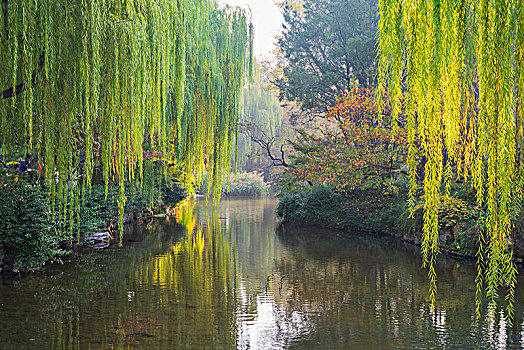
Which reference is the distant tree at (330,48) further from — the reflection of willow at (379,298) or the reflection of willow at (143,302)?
the reflection of willow at (143,302)

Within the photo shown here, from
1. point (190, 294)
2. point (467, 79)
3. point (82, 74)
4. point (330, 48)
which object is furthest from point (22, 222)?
point (330, 48)

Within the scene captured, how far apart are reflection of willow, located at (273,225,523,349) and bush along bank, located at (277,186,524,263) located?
0.93 meters

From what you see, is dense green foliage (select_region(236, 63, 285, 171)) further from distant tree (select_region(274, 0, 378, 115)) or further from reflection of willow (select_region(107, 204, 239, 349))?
reflection of willow (select_region(107, 204, 239, 349))

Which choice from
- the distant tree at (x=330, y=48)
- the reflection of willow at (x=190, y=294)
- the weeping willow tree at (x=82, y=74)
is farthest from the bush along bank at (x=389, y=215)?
the weeping willow tree at (x=82, y=74)

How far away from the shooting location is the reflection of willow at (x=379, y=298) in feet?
19.0

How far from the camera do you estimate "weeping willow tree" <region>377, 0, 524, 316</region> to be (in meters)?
2.16

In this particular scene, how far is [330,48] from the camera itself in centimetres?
2083

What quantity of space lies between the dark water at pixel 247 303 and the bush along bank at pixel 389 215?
0.97m

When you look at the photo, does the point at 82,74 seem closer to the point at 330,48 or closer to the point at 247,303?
the point at 247,303

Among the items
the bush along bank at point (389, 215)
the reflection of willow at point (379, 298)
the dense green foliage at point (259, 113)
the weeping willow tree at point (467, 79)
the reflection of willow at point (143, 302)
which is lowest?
the reflection of willow at point (379, 298)

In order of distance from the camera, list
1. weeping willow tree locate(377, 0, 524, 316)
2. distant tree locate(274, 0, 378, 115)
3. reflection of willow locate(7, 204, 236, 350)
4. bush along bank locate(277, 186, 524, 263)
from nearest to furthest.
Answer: weeping willow tree locate(377, 0, 524, 316) < reflection of willow locate(7, 204, 236, 350) < bush along bank locate(277, 186, 524, 263) < distant tree locate(274, 0, 378, 115)

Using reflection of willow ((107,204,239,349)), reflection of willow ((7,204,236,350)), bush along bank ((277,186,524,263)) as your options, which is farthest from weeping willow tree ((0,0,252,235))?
bush along bank ((277,186,524,263))

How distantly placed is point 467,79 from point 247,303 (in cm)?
569

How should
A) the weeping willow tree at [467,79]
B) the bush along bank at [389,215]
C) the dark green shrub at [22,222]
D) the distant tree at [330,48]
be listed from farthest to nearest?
the distant tree at [330,48]
the bush along bank at [389,215]
the dark green shrub at [22,222]
the weeping willow tree at [467,79]
